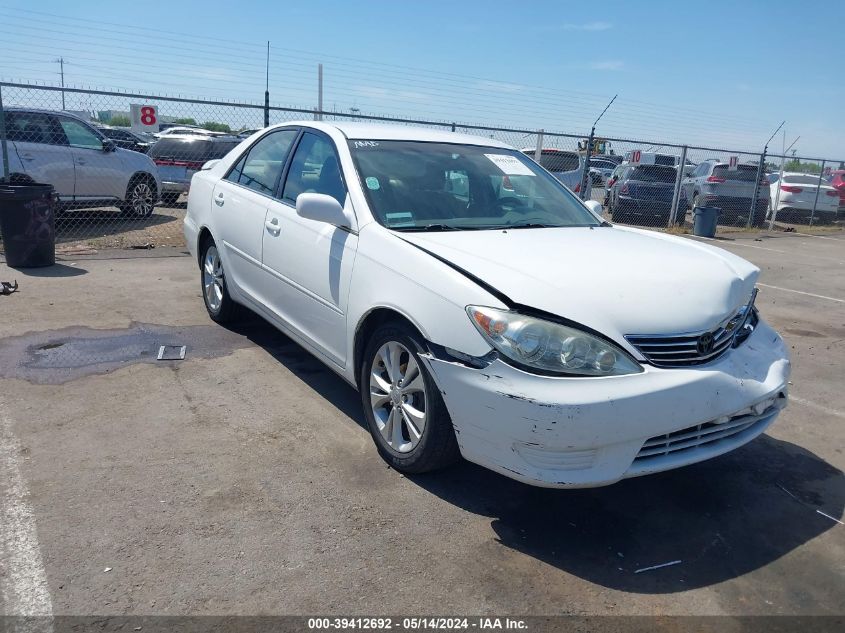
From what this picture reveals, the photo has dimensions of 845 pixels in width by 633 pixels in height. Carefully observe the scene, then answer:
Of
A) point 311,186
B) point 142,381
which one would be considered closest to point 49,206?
point 142,381

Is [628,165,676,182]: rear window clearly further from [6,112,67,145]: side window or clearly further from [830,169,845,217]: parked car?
[6,112,67,145]: side window

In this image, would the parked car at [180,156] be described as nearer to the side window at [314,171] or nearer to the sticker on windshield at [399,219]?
the side window at [314,171]

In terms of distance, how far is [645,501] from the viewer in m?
3.37

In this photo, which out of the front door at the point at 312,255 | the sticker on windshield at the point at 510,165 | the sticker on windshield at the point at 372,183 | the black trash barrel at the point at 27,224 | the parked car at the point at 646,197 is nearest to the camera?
the front door at the point at 312,255

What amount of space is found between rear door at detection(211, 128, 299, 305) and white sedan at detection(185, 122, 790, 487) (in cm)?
8

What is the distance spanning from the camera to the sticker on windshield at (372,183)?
3.92 metres

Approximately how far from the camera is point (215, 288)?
5.78 meters

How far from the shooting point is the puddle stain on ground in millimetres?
4691

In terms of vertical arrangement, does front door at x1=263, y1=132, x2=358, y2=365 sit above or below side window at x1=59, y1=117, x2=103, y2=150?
below

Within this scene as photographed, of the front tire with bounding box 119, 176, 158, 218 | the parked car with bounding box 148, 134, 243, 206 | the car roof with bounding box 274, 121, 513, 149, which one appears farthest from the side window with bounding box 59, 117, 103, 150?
the car roof with bounding box 274, 121, 513, 149

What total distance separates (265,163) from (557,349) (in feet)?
10.1

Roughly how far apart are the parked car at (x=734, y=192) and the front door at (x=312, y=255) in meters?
14.3

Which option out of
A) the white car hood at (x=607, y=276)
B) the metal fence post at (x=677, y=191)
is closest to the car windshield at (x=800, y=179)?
the metal fence post at (x=677, y=191)

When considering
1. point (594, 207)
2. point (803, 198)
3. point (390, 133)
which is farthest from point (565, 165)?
point (390, 133)
